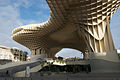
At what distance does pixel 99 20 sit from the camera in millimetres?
25562

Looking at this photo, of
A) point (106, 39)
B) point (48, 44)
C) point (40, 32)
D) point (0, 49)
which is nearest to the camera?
point (106, 39)

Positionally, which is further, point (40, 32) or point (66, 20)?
point (40, 32)

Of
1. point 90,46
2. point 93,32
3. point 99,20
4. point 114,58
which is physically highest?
point 99,20

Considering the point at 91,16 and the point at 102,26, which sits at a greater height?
the point at 91,16

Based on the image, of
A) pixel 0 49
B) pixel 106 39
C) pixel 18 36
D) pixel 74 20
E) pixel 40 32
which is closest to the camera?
pixel 106 39

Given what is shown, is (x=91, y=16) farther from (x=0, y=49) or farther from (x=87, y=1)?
(x=0, y=49)

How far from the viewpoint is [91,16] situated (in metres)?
25.3

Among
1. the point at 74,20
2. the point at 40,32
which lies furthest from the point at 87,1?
the point at 40,32

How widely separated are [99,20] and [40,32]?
62.3 ft

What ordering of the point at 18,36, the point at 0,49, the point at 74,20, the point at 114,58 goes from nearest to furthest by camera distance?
the point at 114,58 → the point at 74,20 → the point at 18,36 → the point at 0,49

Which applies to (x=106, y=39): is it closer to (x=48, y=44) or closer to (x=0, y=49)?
(x=48, y=44)

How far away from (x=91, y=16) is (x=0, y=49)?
56.4m

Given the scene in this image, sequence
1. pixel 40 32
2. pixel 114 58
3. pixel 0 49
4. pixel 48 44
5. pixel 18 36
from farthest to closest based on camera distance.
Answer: pixel 0 49 < pixel 48 44 < pixel 18 36 < pixel 40 32 < pixel 114 58

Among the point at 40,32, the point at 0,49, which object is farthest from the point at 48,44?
the point at 0,49
